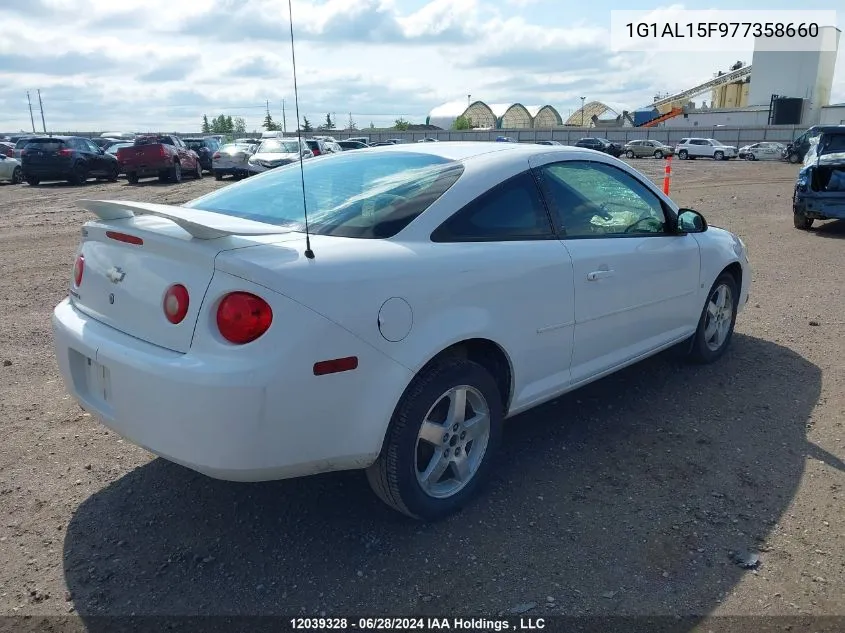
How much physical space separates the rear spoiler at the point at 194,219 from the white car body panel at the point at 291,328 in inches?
0.6

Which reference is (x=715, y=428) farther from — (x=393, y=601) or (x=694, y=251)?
(x=393, y=601)

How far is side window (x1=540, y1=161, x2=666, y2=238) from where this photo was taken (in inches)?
142

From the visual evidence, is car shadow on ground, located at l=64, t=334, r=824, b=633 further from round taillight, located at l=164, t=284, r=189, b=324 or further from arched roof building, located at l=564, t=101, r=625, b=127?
arched roof building, located at l=564, t=101, r=625, b=127

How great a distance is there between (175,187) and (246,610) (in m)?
20.3

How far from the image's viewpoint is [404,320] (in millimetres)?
A: 2670

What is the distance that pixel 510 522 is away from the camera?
3051 mm

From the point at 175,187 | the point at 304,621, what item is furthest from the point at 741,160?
the point at 304,621

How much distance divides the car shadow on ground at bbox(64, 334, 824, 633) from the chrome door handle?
0.94 meters

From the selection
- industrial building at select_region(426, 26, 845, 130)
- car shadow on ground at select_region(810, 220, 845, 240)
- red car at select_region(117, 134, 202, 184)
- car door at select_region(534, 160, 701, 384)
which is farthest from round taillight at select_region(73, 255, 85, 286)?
industrial building at select_region(426, 26, 845, 130)

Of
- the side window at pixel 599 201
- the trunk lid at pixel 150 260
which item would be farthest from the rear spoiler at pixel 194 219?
the side window at pixel 599 201

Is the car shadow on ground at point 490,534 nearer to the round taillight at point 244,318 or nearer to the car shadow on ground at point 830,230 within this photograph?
the round taillight at point 244,318

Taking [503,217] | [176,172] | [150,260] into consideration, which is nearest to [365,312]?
[150,260]

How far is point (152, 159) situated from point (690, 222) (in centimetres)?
2098

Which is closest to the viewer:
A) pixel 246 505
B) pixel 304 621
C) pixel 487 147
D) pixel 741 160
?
pixel 304 621
